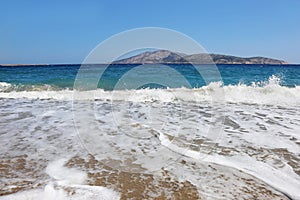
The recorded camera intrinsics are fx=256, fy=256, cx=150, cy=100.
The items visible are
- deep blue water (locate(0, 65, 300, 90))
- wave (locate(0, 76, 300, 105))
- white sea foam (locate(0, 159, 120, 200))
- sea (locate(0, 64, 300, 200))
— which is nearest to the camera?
white sea foam (locate(0, 159, 120, 200))

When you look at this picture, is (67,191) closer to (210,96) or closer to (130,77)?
(210,96)

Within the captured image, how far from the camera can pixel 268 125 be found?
277 inches

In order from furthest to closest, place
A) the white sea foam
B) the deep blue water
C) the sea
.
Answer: the deep blue water → the sea → the white sea foam

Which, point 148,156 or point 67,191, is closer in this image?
point 67,191

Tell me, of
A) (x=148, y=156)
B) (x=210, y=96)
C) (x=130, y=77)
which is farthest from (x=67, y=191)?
(x=130, y=77)

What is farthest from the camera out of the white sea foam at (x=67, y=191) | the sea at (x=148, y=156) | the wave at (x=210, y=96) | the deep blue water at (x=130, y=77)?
the deep blue water at (x=130, y=77)

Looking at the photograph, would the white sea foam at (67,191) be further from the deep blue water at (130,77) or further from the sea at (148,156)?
the deep blue water at (130,77)

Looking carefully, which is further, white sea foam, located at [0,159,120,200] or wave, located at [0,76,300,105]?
wave, located at [0,76,300,105]

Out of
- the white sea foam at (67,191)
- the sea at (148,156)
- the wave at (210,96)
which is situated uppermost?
the wave at (210,96)

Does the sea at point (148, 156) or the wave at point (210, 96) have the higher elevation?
the wave at point (210, 96)

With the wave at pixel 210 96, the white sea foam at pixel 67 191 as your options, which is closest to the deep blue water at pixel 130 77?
the wave at pixel 210 96

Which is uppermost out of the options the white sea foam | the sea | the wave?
the wave

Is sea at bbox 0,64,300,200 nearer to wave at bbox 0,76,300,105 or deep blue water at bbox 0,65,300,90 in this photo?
wave at bbox 0,76,300,105

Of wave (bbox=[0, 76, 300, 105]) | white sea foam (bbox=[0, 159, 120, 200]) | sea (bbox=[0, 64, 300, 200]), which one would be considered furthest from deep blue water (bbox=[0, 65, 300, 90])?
white sea foam (bbox=[0, 159, 120, 200])
